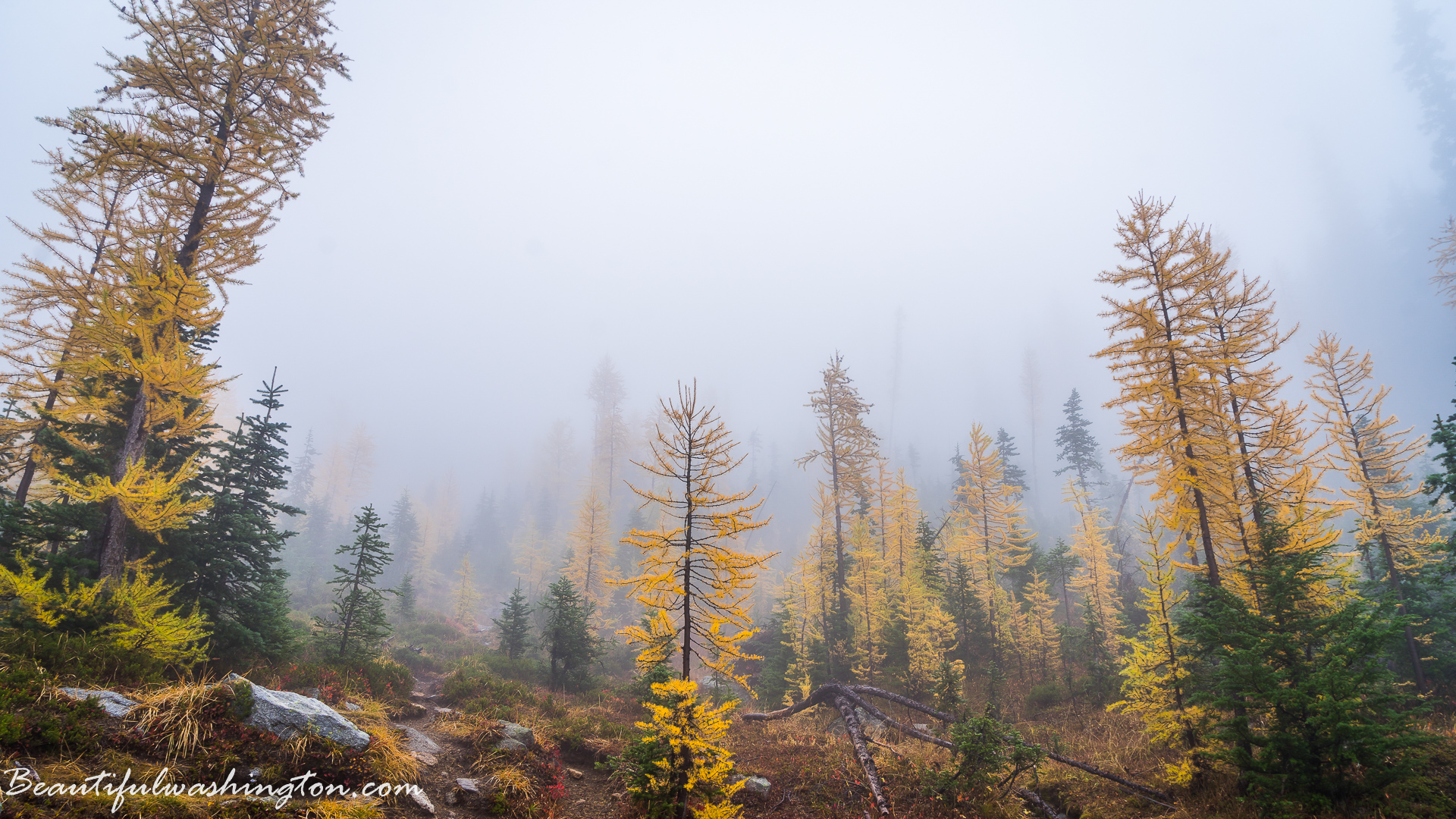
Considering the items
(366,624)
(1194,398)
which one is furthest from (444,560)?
(1194,398)

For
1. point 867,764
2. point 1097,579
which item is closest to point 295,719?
point 867,764

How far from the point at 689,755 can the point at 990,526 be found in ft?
72.5

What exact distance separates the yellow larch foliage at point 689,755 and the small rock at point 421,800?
301cm

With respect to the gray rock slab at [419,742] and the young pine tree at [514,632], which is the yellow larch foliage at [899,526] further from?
the gray rock slab at [419,742]

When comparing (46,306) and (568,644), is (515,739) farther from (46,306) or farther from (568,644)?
(46,306)

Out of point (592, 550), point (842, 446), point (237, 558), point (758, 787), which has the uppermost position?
point (842, 446)

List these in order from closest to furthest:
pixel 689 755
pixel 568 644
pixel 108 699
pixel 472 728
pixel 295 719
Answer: pixel 108 699 < pixel 295 719 < pixel 689 755 < pixel 472 728 < pixel 568 644

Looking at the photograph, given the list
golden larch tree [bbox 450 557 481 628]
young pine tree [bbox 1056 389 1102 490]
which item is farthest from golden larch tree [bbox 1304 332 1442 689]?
golden larch tree [bbox 450 557 481 628]

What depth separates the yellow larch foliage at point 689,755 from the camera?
23.7ft

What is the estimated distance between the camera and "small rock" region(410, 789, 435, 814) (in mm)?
6836

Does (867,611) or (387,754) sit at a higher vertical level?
(867,611)

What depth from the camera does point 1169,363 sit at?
11000mm

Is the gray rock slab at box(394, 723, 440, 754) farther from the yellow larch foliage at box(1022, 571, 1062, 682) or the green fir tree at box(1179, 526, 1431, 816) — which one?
the yellow larch foliage at box(1022, 571, 1062, 682)

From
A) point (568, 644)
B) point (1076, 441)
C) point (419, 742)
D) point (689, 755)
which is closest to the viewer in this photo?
→ point (689, 755)
